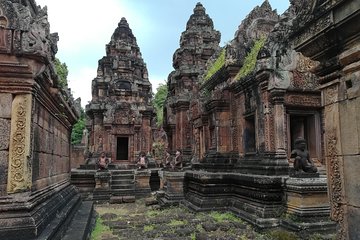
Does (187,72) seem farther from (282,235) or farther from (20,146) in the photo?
(20,146)

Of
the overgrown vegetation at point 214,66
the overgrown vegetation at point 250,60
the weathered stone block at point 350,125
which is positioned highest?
the overgrown vegetation at point 214,66

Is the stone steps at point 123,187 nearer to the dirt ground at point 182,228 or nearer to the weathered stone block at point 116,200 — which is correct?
the weathered stone block at point 116,200

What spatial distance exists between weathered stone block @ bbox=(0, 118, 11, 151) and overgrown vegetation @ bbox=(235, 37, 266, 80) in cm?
700

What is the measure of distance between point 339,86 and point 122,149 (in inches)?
750

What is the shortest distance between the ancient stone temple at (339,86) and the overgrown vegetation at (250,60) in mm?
6195

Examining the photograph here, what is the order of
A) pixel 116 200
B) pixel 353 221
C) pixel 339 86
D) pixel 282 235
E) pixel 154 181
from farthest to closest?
pixel 154 181
pixel 116 200
pixel 282 235
pixel 339 86
pixel 353 221

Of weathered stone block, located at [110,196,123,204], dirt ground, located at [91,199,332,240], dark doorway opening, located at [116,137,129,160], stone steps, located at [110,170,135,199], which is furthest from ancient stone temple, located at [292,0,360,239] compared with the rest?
dark doorway opening, located at [116,137,129,160]

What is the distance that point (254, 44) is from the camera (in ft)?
34.5

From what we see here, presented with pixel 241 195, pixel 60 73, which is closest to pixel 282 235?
pixel 241 195

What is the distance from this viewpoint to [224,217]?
861cm

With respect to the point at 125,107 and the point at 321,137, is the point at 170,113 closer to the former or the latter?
the point at 125,107

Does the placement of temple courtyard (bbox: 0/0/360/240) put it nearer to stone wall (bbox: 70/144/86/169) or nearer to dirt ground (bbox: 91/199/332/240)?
dirt ground (bbox: 91/199/332/240)

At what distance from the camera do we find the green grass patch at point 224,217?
8242 mm

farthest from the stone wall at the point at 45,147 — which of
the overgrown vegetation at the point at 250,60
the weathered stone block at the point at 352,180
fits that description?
the overgrown vegetation at the point at 250,60
